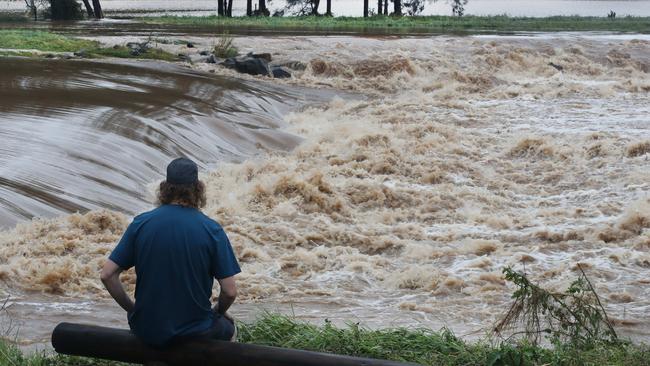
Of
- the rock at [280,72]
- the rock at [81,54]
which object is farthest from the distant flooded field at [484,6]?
the rock at [81,54]

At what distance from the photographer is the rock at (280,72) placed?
25884 millimetres

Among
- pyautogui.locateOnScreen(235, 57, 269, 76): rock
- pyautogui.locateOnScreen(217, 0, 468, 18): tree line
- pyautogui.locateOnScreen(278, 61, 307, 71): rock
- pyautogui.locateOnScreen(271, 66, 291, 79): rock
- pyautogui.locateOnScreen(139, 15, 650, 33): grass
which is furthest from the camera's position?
pyautogui.locateOnScreen(217, 0, 468, 18): tree line

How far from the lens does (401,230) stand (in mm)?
12117

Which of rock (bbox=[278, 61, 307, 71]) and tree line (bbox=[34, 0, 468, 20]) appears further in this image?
tree line (bbox=[34, 0, 468, 20])

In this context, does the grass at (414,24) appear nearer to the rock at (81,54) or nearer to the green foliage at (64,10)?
the green foliage at (64,10)

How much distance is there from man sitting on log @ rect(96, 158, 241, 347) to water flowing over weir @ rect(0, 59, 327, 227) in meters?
5.80

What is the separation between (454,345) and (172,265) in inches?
94.3

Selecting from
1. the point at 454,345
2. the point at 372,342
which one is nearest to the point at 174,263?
the point at 372,342

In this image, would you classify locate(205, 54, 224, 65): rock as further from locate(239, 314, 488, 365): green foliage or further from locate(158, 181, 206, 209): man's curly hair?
locate(158, 181, 206, 209): man's curly hair

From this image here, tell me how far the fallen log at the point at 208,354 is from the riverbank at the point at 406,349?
781mm

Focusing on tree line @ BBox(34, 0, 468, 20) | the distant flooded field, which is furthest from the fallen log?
the distant flooded field

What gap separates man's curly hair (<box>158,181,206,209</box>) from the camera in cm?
482

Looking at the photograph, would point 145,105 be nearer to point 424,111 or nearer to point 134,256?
point 424,111

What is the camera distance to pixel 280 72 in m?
26.0
